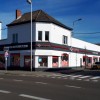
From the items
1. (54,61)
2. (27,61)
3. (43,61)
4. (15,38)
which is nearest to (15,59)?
(27,61)

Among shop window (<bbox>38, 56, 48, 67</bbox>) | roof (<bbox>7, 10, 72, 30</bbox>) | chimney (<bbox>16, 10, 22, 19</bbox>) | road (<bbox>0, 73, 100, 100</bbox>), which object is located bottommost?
road (<bbox>0, 73, 100, 100</bbox>)

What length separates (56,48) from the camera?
4359 cm

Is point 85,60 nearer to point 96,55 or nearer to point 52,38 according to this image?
point 96,55

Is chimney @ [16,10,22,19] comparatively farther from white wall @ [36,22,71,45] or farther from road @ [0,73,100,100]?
road @ [0,73,100,100]

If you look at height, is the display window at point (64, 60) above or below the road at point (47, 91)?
above

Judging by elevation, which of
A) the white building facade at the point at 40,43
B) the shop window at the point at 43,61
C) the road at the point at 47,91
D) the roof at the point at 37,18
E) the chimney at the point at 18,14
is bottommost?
the road at the point at 47,91

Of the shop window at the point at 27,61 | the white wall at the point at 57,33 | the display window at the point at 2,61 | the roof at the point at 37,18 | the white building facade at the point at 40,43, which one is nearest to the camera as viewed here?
the white building facade at the point at 40,43

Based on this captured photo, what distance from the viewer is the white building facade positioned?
137 feet

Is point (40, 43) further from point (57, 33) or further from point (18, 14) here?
point (18, 14)

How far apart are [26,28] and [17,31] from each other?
90.9 inches

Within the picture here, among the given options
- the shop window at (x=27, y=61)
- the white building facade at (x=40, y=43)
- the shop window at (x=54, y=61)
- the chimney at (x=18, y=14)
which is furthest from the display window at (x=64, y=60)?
the chimney at (x=18, y=14)

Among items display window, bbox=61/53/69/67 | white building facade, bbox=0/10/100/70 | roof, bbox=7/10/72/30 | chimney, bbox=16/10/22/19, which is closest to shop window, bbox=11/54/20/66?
white building facade, bbox=0/10/100/70

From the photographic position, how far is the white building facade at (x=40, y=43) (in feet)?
137

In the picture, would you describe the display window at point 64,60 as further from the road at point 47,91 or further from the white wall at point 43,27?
the road at point 47,91
